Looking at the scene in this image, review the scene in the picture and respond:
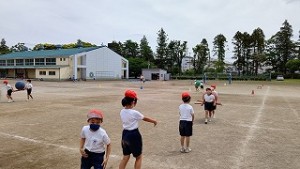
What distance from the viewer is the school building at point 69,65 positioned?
6362 cm

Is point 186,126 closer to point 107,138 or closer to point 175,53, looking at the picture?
point 107,138

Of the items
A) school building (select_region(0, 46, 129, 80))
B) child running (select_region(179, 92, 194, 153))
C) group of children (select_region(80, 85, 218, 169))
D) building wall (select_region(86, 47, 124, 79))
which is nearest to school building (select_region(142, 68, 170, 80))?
school building (select_region(0, 46, 129, 80))

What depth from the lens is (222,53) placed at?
94.1 metres

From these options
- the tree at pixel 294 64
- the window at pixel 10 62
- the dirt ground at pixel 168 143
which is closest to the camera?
the dirt ground at pixel 168 143

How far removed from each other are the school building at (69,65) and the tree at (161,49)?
20447mm

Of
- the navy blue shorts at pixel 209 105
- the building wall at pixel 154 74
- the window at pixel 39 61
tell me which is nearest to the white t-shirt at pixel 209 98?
the navy blue shorts at pixel 209 105

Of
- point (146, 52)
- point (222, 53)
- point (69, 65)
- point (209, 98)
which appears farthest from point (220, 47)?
point (209, 98)

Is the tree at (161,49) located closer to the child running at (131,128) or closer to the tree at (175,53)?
the tree at (175,53)

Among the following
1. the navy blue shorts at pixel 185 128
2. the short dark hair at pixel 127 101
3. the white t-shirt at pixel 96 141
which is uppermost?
the short dark hair at pixel 127 101

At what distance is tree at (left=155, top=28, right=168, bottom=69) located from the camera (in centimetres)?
9775

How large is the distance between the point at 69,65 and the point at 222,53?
50.7 metres

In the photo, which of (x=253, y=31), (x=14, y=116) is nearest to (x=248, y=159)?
(x=14, y=116)

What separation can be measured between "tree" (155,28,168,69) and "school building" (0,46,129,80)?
20447 mm

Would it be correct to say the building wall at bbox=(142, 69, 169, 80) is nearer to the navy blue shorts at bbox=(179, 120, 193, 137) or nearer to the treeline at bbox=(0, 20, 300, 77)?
the treeline at bbox=(0, 20, 300, 77)
